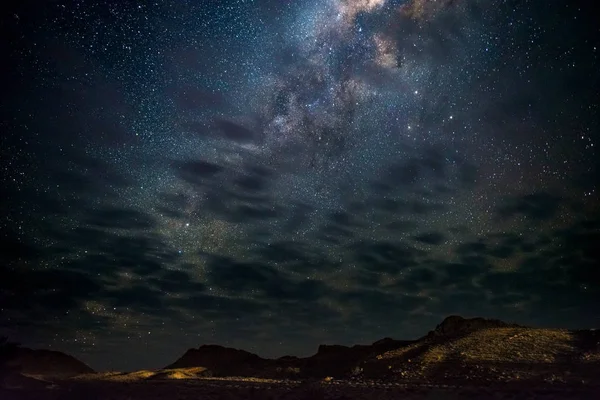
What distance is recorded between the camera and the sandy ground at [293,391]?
74.4 ft

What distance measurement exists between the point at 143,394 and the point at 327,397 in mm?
13762

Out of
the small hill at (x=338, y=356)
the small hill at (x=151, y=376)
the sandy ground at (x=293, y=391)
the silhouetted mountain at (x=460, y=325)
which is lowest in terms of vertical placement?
the sandy ground at (x=293, y=391)

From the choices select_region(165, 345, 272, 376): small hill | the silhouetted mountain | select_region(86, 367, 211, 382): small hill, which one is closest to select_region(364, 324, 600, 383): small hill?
the silhouetted mountain

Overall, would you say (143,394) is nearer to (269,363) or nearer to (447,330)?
(447,330)

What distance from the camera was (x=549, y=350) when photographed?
2948 cm

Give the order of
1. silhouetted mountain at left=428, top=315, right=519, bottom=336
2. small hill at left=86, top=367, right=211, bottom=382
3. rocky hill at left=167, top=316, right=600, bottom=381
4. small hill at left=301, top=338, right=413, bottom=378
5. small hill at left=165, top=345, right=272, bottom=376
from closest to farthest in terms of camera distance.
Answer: rocky hill at left=167, top=316, right=600, bottom=381 → small hill at left=86, top=367, right=211, bottom=382 → silhouetted mountain at left=428, top=315, right=519, bottom=336 → small hill at left=301, top=338, right=413, bottom=378 → small hill at left=165, top=345, right=272, bottom=376

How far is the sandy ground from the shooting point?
74.4 ft

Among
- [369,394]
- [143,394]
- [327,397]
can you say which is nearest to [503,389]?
[369,394]

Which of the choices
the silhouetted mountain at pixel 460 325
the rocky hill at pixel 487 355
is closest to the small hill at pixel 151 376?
the rocky hill at pixel 487 355

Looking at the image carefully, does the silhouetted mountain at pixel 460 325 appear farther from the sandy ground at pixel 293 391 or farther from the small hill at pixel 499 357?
the sandy ground at pixel 293 391

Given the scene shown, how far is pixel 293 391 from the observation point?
26609 millimetres

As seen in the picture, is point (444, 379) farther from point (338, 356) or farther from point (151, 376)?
point (338, 356)

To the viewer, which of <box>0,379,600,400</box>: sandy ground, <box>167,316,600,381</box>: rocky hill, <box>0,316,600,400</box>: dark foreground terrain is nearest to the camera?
<box>0,379,600,400</box>: sandy ground

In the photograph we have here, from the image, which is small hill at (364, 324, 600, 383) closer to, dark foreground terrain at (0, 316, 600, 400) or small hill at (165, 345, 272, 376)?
dark foreground terrain at (0, 316, 600, 400)
